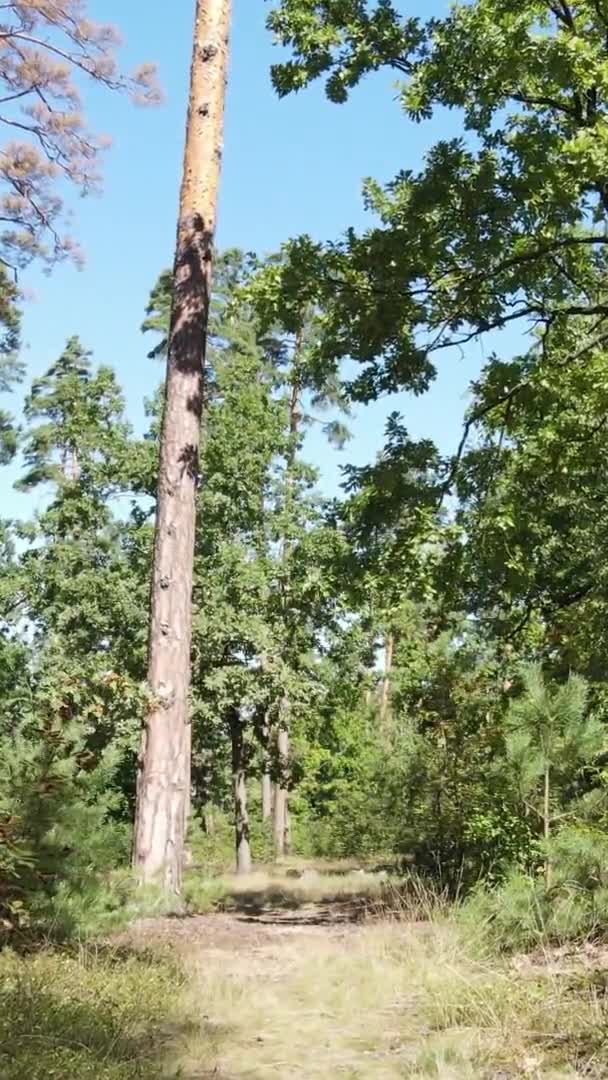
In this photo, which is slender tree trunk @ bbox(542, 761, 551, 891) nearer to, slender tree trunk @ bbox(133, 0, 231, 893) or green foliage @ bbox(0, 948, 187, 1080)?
green foliage @ bbox(0, 948, 187, 1080)

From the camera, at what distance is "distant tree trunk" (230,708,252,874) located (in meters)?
21.9

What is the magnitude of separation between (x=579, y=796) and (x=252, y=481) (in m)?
15.5

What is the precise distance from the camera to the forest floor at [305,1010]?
382 centimetres

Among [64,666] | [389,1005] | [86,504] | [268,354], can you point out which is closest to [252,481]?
[86,504]

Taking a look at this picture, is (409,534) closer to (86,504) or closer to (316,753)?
(86,504)

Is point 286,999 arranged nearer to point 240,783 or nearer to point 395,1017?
point 395,1017

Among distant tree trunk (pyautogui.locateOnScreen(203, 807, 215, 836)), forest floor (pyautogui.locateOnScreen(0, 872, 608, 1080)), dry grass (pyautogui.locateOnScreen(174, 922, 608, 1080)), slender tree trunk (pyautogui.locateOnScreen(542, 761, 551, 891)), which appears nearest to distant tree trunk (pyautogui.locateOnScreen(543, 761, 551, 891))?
slender tree trunk (pyautogui.locateOnScreen(542, 761, 551, 891))

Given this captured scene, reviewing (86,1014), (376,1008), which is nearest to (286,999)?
(376,1008)

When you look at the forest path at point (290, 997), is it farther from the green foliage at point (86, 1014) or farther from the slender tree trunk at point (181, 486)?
the slender tree trunk at point (181, 486)

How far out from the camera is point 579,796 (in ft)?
24.1

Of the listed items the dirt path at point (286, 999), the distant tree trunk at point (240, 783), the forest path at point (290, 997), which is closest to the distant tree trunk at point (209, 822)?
the distant tree trunk at point (240, 783)

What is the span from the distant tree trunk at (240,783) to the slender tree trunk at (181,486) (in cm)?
1350

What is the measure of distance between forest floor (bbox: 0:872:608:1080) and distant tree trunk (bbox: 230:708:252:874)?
49.6ft

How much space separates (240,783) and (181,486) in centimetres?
1566
